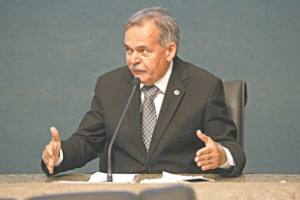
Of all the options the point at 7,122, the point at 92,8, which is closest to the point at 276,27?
the point at 92,8

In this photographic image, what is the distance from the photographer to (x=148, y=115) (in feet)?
7.50

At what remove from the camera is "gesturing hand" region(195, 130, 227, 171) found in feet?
6.11

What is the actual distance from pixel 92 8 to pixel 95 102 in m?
1.26

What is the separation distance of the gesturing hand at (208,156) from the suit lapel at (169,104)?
356 mm

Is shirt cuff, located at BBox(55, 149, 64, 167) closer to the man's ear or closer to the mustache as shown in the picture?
the mustache

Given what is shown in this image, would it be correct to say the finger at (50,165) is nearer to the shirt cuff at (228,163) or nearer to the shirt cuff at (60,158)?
the shirt cuff at (60,158)

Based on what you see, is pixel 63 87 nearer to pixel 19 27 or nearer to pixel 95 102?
pixel 19 27

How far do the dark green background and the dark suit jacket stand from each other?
1.17m

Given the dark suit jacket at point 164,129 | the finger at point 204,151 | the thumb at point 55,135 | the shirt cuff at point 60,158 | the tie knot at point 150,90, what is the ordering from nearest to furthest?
the finger at point 204,151 < the thumb at point 55,135 < the shirt cuff at point 60,158 < the dark suit jacket at point 164,129 < the tie knot at point 150,90

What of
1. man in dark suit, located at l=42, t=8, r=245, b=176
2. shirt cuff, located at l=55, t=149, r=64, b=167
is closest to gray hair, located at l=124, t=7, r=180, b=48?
man in dark suit, located at l=42, t=8, r=245, b=176

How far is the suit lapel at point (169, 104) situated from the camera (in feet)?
7.33

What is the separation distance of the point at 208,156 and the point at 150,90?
1.73 feet

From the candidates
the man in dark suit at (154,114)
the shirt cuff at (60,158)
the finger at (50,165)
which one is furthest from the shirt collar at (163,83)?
the finger at (50,165)

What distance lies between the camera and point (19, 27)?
142 inches
